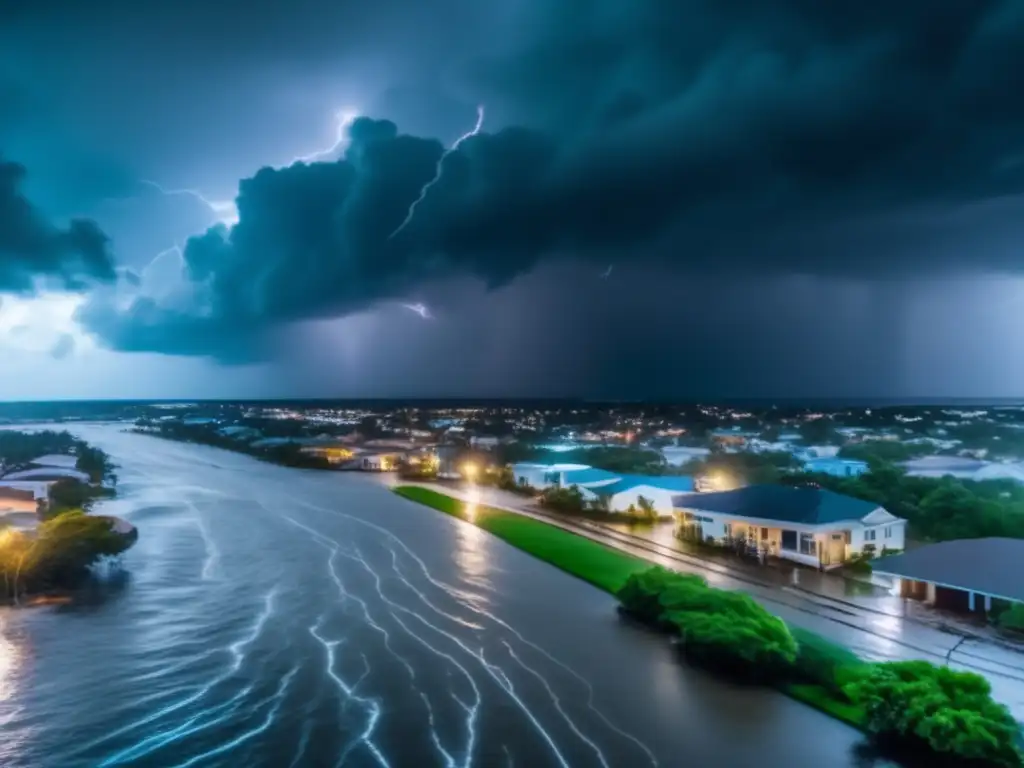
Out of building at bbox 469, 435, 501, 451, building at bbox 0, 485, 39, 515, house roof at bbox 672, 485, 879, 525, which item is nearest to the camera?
house roof at bbox 672, 485, 879, 525

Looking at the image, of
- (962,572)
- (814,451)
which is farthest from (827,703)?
(814,451)

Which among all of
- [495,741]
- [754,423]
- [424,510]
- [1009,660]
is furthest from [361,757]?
[754,423]

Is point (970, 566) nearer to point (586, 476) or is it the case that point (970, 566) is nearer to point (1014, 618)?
point (1014, 618)

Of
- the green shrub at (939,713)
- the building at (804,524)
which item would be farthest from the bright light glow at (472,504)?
the green shrub at (939,713)

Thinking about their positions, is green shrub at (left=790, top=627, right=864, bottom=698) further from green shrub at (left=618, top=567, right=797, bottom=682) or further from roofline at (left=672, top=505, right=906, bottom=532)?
roofline at (left=672, top=505, right=906, bottom=532)

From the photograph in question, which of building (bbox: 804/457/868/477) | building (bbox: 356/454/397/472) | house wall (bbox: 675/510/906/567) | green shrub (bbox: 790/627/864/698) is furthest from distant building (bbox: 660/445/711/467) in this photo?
green shrub (bbox: 790/627/864/698)

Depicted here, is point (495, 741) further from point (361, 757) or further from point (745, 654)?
point (745, 654)
